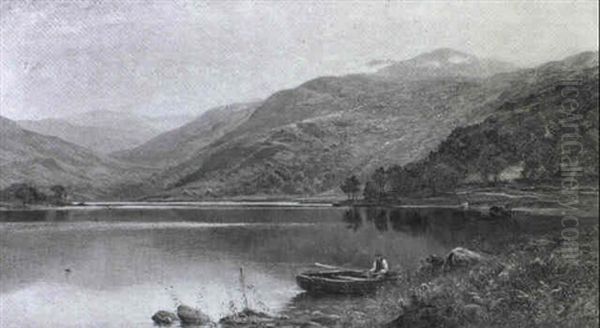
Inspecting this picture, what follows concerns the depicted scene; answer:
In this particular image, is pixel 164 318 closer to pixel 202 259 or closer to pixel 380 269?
pixel 380 269

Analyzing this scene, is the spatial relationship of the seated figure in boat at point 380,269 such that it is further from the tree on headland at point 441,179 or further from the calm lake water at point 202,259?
the tree on headland at point 441,179

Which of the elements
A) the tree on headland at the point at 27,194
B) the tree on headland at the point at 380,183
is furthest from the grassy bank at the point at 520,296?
the tree on headland at the point at 27,194

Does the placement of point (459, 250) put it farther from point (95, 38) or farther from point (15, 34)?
point (15, 34)

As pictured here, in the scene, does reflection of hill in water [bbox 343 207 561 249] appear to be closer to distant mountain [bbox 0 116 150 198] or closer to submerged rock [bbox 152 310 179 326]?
submerged rock [bbox 152 310 179 326]

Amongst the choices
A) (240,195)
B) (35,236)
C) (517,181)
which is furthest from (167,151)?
(517,181)


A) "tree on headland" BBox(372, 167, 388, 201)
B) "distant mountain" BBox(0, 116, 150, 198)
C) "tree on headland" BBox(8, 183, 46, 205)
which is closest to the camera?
"tree on headland" BBox(372, 167, 388, 201)

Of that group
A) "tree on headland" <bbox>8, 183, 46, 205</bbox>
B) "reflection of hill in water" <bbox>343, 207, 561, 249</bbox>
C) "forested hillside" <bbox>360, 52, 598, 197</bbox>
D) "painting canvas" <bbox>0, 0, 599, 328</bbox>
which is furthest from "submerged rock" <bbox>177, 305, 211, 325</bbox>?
"tree on headland" <bbox>8, 183, 46, 205</bbox>
